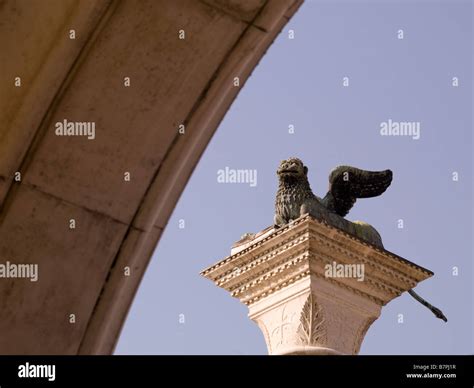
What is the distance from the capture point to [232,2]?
4.62 metres

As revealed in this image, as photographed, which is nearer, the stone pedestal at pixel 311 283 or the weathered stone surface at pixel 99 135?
the weathered stone surface at pixel 99 135

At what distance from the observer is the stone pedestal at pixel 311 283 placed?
67.4 ft

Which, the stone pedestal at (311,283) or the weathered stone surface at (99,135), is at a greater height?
the stone pedestal at (311,283)

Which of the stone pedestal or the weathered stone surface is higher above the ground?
the stone pedestal

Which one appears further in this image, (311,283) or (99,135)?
(311,283)

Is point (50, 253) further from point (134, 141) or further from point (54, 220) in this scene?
point (134, 141)

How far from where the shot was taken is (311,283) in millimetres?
20438

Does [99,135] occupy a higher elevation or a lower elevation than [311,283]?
lower

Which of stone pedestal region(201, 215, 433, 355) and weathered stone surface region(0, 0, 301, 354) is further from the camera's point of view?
stone pedestal region(201, 215, 433, 355)

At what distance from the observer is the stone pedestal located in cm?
2055
